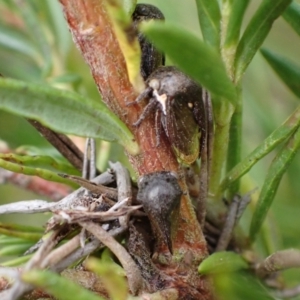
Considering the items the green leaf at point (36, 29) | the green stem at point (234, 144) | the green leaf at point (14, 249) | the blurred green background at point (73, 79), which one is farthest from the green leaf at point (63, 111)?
the green leaf at point (36, 29)

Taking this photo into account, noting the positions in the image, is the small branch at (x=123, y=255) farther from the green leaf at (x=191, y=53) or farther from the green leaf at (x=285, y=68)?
the green leaf at (x=285, y=68)

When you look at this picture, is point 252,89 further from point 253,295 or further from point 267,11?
point 253,295

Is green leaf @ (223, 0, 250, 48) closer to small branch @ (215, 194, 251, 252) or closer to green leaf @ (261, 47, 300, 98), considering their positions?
green leaf @ (261, 47, 300, 98)

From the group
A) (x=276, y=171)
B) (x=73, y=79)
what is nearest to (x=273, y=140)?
(x=276, y=171)

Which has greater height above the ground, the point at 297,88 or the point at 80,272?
the point at 297,88

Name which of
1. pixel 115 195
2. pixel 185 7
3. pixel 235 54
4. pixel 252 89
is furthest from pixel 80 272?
pixel 185 7

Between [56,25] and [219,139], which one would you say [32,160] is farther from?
[56,25]
